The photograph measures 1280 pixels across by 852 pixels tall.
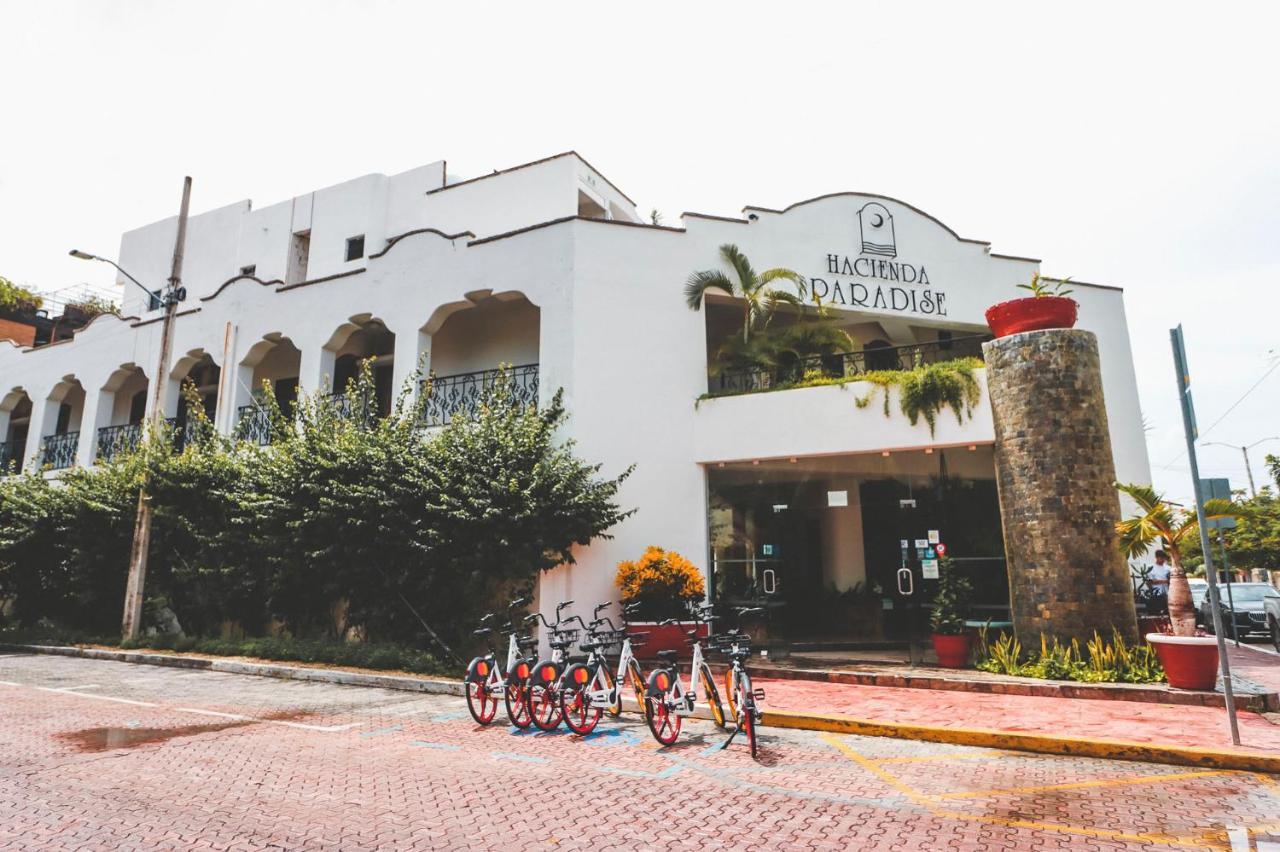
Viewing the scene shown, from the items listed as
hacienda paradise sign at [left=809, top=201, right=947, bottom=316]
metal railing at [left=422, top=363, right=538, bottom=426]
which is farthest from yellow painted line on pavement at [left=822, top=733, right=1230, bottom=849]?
hacienda paradise sign at [left=809, top=201, right=947, bottom=316]

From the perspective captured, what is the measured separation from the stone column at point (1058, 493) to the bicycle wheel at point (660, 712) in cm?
652

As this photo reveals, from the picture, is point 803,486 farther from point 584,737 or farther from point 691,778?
point 691,778

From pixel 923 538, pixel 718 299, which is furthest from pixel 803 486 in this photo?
pixel 718 299

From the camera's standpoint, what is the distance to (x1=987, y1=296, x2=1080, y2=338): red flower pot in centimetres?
1159

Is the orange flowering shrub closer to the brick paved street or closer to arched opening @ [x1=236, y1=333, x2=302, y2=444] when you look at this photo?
the brick paved street

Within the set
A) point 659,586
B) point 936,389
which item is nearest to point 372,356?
point 659,586

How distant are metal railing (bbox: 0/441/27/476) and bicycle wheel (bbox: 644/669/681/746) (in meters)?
24.6

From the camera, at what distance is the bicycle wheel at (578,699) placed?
780cm

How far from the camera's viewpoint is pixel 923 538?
13133 millimetres

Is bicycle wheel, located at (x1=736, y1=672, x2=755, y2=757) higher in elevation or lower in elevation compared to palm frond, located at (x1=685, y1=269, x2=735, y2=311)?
lower

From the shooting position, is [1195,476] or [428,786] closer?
[428,786]

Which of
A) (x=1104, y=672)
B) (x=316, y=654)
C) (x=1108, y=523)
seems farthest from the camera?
(x=316, y=654)

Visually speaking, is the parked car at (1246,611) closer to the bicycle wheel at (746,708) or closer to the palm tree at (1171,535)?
the palm tree at (1171,535)

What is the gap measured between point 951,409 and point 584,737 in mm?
8328
